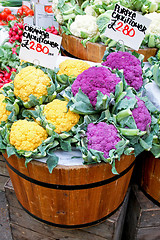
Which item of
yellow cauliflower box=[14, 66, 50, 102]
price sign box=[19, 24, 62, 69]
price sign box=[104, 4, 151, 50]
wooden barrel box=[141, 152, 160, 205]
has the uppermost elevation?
price sign box=[104, 4, 151, 50]

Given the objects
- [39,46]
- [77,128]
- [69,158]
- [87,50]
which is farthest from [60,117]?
[87,50]

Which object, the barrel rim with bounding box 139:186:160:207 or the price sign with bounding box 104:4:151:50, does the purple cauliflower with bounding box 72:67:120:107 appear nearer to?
the price sign with bounding box 104:4:151:50

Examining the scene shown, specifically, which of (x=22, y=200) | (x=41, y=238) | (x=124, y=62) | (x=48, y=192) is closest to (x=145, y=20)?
(x=124, y=62)

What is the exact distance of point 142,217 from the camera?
1.55 metres

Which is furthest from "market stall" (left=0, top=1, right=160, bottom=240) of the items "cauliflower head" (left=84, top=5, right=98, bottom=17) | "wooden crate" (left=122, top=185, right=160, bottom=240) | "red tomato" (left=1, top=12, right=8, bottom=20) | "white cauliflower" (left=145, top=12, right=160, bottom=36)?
"red tomato" (left=1, top=12, right=8, bottom=20)

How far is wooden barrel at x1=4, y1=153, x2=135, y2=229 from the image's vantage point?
3.68 feet

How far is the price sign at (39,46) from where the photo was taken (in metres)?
1.40

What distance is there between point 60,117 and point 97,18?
131 centimetres

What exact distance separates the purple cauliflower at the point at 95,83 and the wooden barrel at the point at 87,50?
0.78 m

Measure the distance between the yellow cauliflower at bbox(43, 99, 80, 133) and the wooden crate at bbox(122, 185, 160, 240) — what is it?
751 mm

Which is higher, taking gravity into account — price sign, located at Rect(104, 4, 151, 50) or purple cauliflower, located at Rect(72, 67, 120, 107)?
price sign, located at Rect(104, 4, 151, 50)

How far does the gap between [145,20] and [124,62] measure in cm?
34

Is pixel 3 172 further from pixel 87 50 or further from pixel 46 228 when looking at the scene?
pixel 87 50

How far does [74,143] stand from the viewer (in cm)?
126
